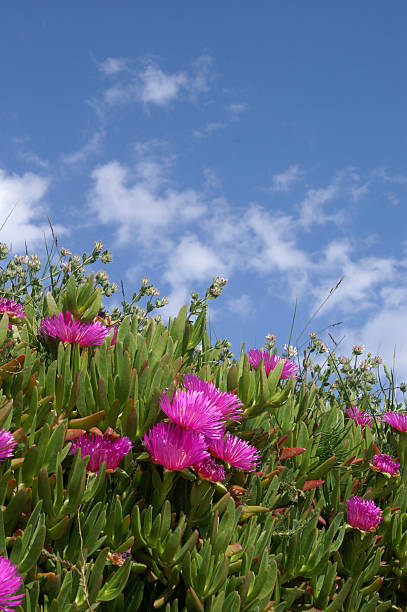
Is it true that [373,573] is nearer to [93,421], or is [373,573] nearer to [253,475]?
[253,475]

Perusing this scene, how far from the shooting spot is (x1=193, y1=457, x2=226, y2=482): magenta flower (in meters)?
1.81

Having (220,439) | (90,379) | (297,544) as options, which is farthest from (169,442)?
(297,544)

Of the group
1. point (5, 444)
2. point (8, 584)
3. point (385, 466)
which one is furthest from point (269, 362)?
point (8, 584)

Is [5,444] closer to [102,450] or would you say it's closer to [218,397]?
[102,450]

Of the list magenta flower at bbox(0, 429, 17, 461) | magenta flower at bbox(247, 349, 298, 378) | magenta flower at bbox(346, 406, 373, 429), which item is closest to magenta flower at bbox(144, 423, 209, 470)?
magenta flower at bbox(0, 429, 17, 461)

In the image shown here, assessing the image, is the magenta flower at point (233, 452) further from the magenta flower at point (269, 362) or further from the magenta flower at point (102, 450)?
the magenta flower at point (269, 362)

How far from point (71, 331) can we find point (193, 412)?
2.08 ft

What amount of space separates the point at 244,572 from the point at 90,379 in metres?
0.79

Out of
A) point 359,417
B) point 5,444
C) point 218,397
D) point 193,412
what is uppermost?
point 359,417

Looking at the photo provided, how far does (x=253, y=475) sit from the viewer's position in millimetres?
2164

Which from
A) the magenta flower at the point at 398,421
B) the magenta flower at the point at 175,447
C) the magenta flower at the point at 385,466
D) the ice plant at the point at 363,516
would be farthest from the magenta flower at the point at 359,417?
the magenta flower at the point at 175,447

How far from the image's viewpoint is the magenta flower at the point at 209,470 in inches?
71.1

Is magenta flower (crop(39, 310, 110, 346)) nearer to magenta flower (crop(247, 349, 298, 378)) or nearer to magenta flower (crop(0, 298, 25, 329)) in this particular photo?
magenta flower (crop(0, 298, 25, 329))

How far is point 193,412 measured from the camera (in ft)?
5.89
